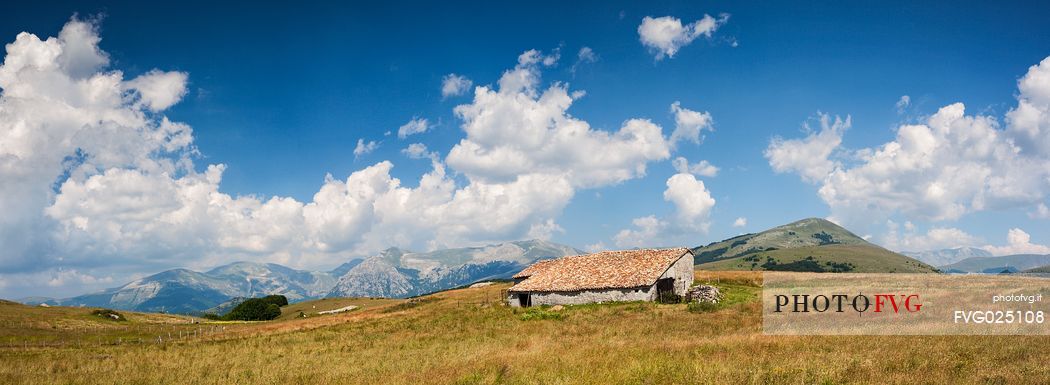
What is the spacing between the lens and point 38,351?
35750 millimetres

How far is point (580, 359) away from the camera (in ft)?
55.6

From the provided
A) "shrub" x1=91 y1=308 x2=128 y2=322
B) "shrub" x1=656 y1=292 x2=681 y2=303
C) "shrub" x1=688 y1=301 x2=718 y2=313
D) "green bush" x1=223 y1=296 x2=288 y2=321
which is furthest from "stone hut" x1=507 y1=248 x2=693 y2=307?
"shrub" x1=91 y1=308 x2=128 y2=322

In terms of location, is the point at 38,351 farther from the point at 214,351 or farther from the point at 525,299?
the point at 525,299

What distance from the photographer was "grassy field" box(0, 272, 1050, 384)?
13.0 m

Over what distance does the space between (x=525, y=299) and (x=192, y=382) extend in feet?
127

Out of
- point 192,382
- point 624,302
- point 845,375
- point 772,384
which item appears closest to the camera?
point 772,384

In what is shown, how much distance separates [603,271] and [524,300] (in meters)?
9.25

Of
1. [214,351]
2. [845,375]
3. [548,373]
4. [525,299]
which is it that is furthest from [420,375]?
[525,299]

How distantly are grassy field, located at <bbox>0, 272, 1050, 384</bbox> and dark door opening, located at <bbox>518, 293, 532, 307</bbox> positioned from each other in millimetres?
18402

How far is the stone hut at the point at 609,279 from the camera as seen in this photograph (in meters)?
49.7

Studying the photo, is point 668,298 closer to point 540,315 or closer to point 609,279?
point 609,279

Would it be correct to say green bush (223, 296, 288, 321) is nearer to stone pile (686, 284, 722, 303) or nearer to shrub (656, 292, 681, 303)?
shrub (656, 292, 681, 303)

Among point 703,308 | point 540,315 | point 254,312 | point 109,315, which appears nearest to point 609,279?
point 540,315

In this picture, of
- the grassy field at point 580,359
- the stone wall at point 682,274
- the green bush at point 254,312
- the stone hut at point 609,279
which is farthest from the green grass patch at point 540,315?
the green bush at point 254,312
